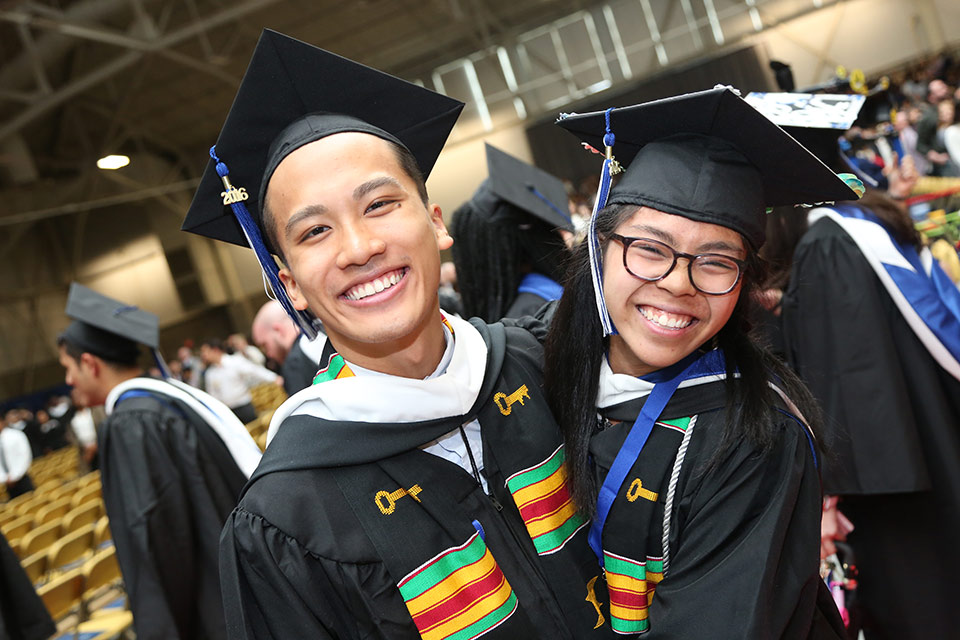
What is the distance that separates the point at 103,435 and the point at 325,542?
7.38 feet

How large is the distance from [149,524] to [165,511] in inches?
3.1

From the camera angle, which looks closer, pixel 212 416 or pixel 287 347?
pixel 212 416

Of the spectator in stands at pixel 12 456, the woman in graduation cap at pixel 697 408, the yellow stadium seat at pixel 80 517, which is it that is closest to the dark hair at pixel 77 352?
the woman in graduation cap at pixel 697 408

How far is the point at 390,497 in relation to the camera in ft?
4.44

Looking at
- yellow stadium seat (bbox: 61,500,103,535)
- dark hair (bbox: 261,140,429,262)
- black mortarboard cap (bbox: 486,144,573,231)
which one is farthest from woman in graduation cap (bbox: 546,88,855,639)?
yellow stadium seat (bbox: 61,500,103,535)

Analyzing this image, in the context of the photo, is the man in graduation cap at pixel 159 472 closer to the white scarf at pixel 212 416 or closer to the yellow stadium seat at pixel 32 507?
the white scarf at pixel 212 416

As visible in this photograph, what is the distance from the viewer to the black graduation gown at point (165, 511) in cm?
292

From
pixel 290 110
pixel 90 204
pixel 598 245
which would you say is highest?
pixel 90 204

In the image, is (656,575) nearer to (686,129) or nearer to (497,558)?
(497,558)

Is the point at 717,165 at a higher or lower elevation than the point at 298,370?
higher

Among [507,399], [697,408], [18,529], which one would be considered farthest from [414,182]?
[18,529]

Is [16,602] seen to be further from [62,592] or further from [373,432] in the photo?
[373,432]

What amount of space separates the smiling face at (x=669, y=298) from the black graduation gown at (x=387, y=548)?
37 centimetres

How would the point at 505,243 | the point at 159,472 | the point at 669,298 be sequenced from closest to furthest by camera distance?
the point at 669,298, the point at 505,243, the point at 159,472
